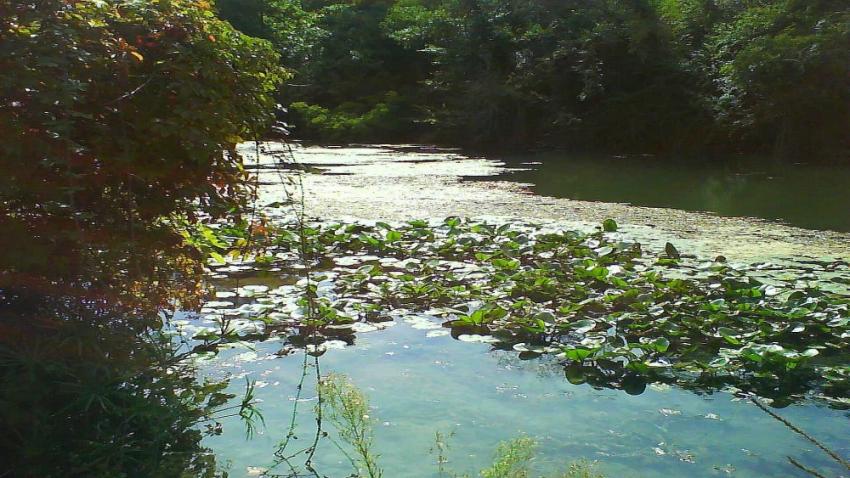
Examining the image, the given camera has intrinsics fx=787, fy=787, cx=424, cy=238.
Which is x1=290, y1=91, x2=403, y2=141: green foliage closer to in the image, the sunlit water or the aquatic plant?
the aquatic plant

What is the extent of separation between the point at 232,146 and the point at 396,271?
7.39 ft

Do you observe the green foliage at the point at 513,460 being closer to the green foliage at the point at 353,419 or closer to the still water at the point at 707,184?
the green foliage at the point at 353,419

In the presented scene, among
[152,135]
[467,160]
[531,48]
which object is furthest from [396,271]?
[531,48]

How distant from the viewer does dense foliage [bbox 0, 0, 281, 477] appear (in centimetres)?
223

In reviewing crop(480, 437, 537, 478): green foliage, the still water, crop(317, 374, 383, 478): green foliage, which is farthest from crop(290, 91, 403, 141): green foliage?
crop(480, 437, 537, 478): green foliage

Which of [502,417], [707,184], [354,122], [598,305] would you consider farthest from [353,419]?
[354,122]

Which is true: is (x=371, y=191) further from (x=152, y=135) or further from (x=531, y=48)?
(x=531, y=48)

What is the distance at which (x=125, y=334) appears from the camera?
2689 mm

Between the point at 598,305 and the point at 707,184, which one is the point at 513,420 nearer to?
the point at 598,305

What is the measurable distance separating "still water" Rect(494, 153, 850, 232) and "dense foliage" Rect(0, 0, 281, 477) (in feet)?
19.6

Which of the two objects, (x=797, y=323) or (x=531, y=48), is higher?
(x=531, y=48)

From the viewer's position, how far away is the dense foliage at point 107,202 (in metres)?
2.23

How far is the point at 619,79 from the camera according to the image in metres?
18.4

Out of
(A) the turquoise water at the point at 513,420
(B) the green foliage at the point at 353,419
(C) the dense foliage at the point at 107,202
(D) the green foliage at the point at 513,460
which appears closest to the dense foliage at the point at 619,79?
(A) the turquoise water at the point at 513,420
